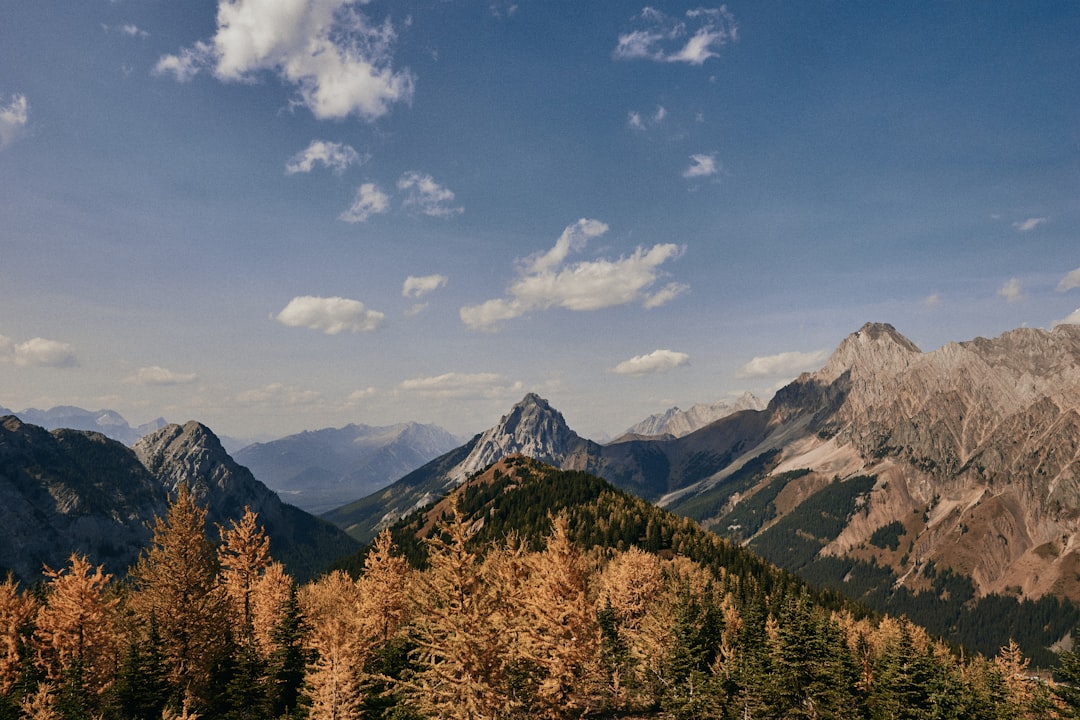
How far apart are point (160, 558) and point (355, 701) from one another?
2639cm

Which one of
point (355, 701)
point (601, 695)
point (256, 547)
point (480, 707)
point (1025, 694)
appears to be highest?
point (256, 547)

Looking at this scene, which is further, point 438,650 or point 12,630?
point 12,630

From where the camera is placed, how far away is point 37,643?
174 feet

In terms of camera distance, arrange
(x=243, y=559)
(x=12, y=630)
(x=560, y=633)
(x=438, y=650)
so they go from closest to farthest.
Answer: (x=438, y=650)
(x=560, y=633)
(x=12, y=630)
(x=243, y=559)

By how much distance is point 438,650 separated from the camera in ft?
93.8

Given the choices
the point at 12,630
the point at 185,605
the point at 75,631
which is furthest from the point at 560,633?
the point at 12,630

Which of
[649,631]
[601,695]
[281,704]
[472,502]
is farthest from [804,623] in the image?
[472,502]

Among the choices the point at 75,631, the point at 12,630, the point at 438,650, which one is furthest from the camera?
the point at 12,630

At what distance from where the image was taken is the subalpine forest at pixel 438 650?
3056 centimetres

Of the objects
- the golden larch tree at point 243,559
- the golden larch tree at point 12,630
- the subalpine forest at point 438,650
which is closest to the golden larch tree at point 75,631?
the subalpine forest at point 438,650

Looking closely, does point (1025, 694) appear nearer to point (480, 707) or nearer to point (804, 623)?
point (804, 623)

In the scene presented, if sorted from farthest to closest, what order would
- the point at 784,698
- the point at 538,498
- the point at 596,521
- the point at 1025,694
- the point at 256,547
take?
the point at 538,498
the point at 596,521
the point at 1025,694
the point at 256,547
the point at 784,698

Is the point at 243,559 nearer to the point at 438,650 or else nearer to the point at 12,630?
the point at 12,630

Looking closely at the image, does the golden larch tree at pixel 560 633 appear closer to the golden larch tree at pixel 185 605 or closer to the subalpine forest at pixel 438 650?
the subalpine forest at pixel 438 650
